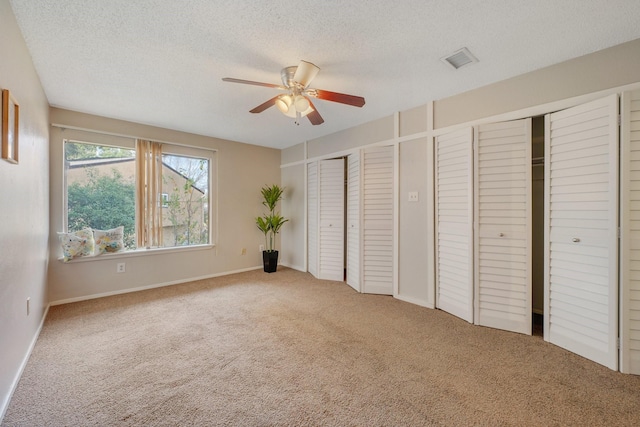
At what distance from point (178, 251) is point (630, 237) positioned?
4.90 m

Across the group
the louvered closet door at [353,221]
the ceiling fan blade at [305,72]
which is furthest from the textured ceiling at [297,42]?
the louvered closet door at [353,221]

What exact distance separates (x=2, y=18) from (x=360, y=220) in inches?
134

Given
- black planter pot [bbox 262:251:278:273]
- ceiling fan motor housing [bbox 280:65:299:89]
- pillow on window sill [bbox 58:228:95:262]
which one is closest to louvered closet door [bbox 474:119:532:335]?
ceiling fan motor housing [bbox 280:65:299:89]

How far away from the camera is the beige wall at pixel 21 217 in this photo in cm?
146

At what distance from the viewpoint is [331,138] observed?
162 inches

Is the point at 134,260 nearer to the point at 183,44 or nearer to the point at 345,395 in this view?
the point at 183,44

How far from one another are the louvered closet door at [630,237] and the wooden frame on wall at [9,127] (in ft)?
13.0

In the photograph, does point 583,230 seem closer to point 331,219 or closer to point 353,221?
point 353,221

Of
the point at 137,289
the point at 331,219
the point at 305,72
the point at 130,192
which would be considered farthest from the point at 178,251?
the point at 305,72

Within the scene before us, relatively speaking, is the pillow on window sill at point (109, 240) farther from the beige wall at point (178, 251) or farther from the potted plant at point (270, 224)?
the potted plant at point (270, 224)

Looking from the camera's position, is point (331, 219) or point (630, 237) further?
point (331, 219)

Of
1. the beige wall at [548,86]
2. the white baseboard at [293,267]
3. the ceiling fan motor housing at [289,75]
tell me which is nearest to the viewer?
the beige wall at [548,86]

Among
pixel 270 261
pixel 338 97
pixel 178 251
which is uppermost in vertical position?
pixel 338 97

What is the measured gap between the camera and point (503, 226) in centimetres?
247
